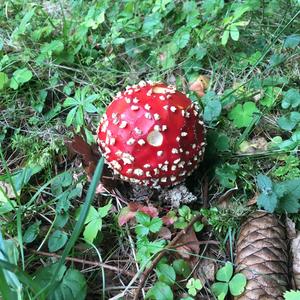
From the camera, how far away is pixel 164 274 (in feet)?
6.45

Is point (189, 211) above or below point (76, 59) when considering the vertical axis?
A: below

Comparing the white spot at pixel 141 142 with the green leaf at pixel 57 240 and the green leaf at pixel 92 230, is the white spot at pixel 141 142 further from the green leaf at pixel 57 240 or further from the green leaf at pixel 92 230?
the green leaf at pixel 57 240

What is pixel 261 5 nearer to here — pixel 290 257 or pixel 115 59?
pixel 115 59

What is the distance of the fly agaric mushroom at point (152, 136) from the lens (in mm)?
2068

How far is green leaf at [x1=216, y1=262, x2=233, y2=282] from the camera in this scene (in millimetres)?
1936

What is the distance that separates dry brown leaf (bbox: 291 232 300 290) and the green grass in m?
0.10

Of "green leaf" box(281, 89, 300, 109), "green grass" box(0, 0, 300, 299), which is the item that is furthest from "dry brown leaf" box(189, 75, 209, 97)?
"green leaf" box(281, 89, 300, 109)

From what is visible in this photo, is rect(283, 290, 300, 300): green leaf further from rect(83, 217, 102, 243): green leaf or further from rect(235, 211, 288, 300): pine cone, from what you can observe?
rect(83, 217, 102, 243): green leaf

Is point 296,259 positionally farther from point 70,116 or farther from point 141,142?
point 70,116

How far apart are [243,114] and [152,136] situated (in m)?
0.66

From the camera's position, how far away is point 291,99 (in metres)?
2.48

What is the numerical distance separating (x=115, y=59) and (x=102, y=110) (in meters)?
0.51

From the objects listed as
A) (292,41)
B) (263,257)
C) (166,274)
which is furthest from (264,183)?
(292,41)

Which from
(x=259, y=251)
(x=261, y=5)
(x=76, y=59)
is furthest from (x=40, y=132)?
(x=261, y=5)
